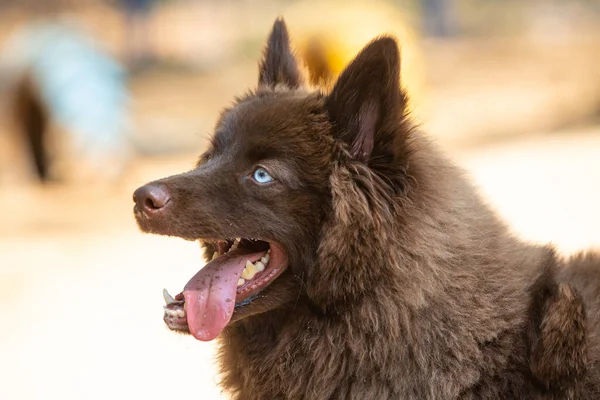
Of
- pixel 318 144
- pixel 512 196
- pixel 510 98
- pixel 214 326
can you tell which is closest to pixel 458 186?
pixel 318 144

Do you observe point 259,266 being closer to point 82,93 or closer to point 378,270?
point 378,270

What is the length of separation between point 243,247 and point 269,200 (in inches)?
12.4

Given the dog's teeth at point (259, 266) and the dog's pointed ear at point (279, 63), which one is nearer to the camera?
the dog's teeth at point (259, 266)

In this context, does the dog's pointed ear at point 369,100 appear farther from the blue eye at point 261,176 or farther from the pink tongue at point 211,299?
the pink tongue at point 211,299

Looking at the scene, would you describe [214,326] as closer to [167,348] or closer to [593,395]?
[593,395]

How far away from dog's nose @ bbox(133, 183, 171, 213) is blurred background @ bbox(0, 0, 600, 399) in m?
1.11

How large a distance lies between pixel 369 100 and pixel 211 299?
105 cm

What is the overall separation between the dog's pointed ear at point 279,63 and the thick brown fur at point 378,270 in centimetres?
67

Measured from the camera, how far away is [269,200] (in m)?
3.53

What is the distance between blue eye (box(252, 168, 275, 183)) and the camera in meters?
3.55

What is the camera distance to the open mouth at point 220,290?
3.47 m

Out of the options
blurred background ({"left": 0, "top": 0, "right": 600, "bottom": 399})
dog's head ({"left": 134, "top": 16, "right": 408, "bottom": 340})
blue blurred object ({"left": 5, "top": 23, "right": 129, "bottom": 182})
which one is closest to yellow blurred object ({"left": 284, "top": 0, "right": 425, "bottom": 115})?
blurred background ({"left": 0, "top": 0, "right": 600, "bottom": 399})

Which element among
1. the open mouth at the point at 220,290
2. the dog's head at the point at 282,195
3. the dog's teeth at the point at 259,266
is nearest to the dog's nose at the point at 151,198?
the dog's head at the point at 282,195

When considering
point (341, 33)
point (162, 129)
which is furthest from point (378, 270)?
point (162, 129)
